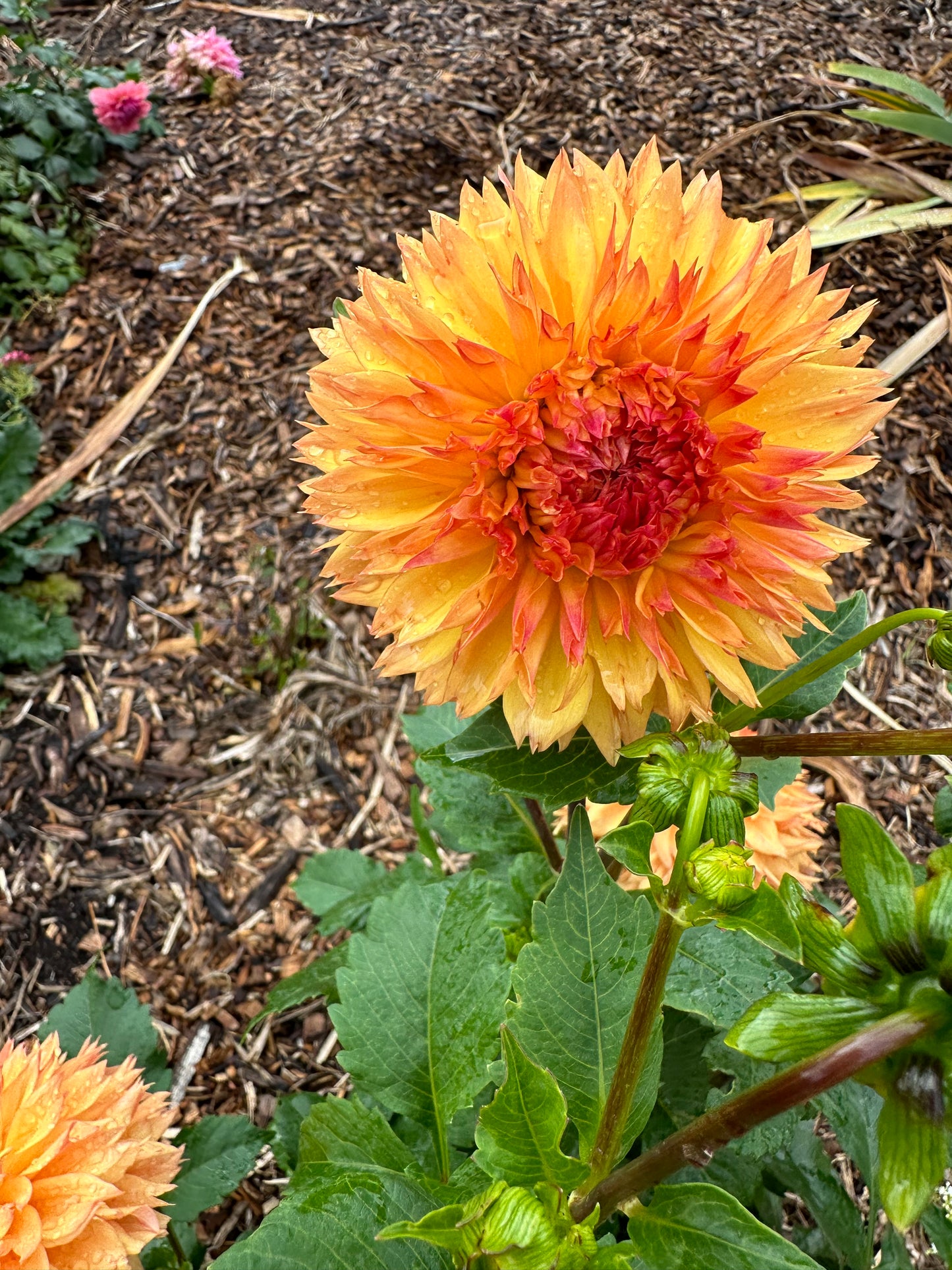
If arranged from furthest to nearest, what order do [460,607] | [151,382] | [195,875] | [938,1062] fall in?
[151,382] → [195,875] → [460,607] → [938,1062]

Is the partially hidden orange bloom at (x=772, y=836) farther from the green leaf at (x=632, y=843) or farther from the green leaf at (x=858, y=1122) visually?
the green leaf at (x=632, y=843)

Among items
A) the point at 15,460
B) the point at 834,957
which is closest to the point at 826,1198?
the point at 834,957

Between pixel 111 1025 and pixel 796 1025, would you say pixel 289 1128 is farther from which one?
pixel 796 1025

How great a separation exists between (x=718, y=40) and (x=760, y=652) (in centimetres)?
364

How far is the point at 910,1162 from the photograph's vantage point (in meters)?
0.58

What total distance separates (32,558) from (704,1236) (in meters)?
2.52

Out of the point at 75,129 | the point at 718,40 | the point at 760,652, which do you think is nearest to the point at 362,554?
the point at 760,652

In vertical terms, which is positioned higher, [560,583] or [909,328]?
[560,583]

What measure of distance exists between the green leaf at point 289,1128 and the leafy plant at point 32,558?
148cm

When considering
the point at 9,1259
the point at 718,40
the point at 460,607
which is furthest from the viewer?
the point at 718,40

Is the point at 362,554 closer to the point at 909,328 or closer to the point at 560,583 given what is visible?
the point at 560,583

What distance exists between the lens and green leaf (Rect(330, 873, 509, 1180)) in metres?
1.10

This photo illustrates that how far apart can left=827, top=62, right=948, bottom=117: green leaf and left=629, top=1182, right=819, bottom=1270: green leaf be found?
10.8 ft

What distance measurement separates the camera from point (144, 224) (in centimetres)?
338
